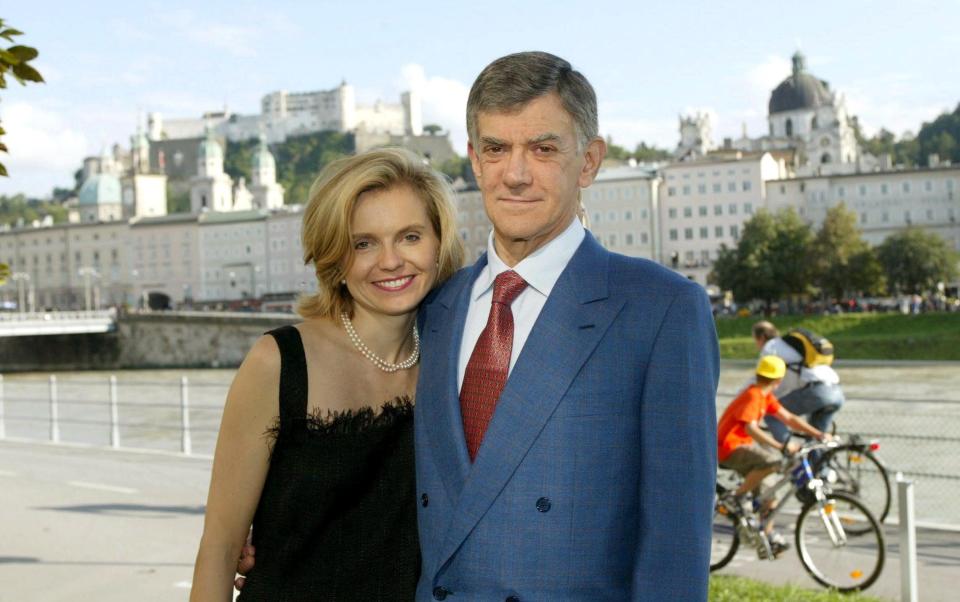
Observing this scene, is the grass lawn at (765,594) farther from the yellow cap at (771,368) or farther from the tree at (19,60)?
the tree at (19,60)

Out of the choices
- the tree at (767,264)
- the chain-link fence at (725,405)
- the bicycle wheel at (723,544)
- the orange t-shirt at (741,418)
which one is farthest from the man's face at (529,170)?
the tree at (767,264)

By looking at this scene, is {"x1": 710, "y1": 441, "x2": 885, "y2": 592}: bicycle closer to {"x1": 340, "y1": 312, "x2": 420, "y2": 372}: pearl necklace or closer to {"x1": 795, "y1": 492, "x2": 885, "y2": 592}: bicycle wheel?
{"x1": 795, "y1": 492, "x2": 885, "y2": 592}: bicycle wheel

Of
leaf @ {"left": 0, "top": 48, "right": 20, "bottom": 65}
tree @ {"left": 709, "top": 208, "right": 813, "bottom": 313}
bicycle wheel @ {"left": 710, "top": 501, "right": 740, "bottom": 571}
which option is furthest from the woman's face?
tree @ {"left": 709, "top": 208, "right": 813, "bottom": 313}

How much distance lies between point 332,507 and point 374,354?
33 centimetres

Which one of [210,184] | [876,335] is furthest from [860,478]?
[210,184]

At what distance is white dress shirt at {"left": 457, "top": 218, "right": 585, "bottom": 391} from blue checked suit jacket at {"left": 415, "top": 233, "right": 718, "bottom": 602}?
70 millimetres

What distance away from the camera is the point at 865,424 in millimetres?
16359

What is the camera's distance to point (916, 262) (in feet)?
192

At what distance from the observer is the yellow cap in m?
6.18

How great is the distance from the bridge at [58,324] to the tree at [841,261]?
114ft

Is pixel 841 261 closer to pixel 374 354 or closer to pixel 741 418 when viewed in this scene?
pixel 741 418

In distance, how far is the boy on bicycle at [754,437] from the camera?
6.17 meters

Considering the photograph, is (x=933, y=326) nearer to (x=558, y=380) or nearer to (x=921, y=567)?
(x=921, y=567)

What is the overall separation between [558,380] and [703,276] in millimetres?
76923
